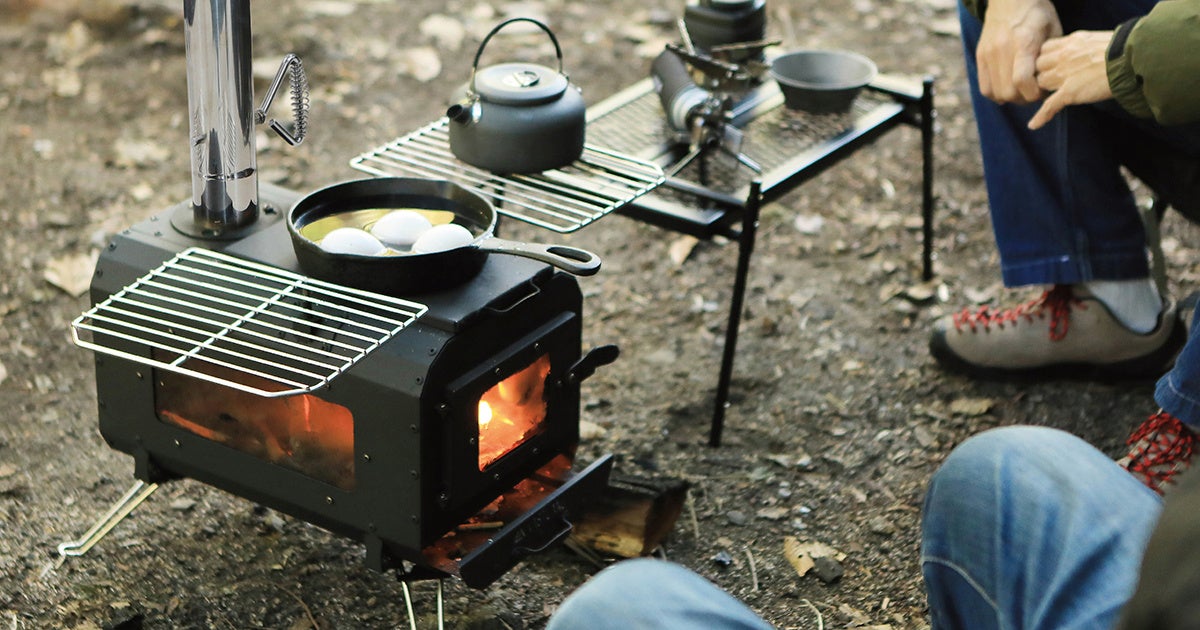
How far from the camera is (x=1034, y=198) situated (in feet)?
8.43

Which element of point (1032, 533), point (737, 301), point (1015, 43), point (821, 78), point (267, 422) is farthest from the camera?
point (821, 78)

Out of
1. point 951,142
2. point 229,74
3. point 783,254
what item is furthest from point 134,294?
point 951,142

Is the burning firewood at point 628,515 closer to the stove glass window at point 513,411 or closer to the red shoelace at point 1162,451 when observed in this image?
the stove glass window at point 513,411

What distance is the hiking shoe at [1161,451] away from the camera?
2172 mm

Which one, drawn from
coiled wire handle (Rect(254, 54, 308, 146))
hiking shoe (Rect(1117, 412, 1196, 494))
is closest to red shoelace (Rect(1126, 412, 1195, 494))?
hiking shoe (Rect(1117, 412, 1196, 494))

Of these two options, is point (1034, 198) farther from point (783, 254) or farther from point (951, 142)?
point (951, 142)

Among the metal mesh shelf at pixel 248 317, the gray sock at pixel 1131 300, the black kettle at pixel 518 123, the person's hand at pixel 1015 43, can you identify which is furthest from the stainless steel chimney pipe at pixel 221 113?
the gray sock at pixel 1131 300

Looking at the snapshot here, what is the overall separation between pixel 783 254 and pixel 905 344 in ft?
1.60

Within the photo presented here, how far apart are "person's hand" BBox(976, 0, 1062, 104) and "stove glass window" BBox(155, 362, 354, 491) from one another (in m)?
1.31

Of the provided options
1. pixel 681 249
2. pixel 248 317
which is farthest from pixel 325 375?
pixel 681 249

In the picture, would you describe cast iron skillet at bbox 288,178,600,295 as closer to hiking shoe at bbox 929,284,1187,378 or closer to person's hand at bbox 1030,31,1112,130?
person's hand at bbox 1030,31,1112,130

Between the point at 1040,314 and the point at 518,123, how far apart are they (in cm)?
119

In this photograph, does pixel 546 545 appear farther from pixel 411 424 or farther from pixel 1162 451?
pixel 1162 451

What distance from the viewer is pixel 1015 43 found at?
2.33m
